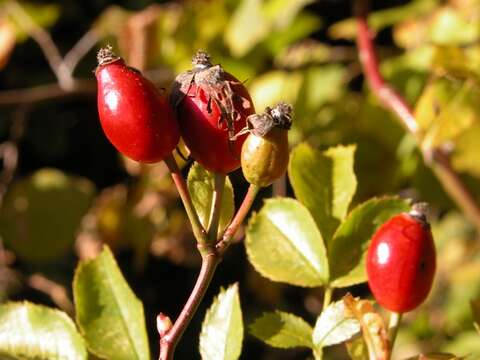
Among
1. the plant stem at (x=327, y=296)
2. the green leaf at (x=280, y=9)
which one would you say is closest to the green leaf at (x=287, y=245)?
the plant stem at (x=327, y=296)

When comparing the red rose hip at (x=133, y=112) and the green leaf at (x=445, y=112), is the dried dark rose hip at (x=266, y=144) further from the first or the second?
the green leaf at (x=445, y=112)

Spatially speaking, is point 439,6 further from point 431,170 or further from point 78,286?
point 78,286

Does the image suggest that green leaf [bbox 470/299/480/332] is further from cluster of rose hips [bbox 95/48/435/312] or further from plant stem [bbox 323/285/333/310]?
cluster of rose hips [bbox 95/48/435/312]

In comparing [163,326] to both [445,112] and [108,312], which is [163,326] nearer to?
[108,312]

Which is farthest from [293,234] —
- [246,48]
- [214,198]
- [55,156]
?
[55,156]

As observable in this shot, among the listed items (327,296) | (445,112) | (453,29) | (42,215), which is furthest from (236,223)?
(42,215)

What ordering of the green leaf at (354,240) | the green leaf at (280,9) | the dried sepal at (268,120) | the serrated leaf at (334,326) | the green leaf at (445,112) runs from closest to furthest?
the dried sepal at (268,120)
the serrated leaf at (334,326)
the green leaf at (354,240)
the green leaf at (445,112)
the green leaf at (280,9)
